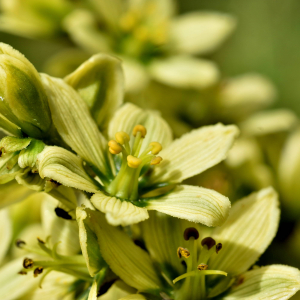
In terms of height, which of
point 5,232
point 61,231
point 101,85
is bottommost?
point 5,232

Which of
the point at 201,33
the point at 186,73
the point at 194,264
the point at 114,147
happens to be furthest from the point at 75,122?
the point at 201,33

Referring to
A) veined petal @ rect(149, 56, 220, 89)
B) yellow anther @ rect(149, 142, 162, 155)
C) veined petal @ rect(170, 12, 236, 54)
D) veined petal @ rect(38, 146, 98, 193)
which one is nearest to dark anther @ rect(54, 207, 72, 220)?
veined petal @ rect(38, 146, 98, 193)

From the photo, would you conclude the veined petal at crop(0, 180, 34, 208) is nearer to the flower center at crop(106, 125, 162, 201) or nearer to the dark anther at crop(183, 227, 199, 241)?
the flower center at crop(106, 125, 162, 201)

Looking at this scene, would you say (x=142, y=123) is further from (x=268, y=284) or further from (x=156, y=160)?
(x=268, y=284)

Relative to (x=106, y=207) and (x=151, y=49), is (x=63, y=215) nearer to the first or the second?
(x=106, y=207)

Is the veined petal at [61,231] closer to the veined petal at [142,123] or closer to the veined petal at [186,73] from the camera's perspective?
the veined petal at [142,123]

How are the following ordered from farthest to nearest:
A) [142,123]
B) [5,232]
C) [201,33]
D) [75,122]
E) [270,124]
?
[201,33]
[270,124]
[5,232]
[142,123]
[75,122]
